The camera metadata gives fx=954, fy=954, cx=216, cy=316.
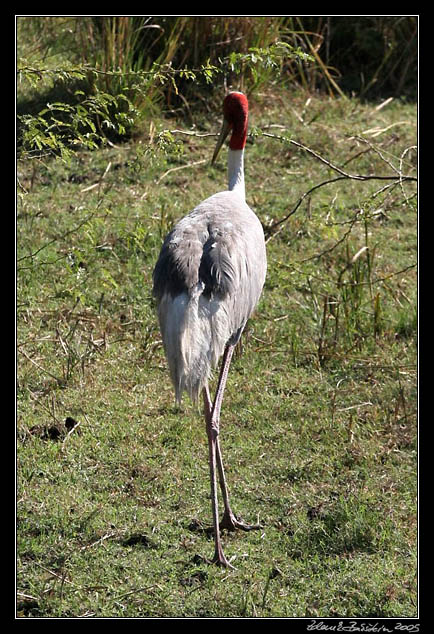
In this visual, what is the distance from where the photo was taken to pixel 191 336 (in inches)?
178

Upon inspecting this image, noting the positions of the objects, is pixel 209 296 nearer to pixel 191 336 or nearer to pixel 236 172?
pixel 191 336

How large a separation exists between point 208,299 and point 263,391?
5.61ft

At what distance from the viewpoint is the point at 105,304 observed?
7016 mm

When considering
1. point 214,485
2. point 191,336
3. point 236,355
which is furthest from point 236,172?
point 214,485

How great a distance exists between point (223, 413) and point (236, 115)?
1.88 meters

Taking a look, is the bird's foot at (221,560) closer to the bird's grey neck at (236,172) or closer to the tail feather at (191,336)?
Answer: the tail feather at (191,336)

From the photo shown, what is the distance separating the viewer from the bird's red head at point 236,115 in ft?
19.6

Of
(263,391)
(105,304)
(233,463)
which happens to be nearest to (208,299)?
(233,463)

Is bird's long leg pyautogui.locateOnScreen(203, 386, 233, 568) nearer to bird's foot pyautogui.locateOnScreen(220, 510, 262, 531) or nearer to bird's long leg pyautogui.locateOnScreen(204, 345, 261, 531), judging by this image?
bird's long leg pyautogui.locateOnScreen(204, 345, 261, 531)

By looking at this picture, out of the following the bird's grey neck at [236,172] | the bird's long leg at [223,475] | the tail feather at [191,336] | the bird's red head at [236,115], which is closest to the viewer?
the tail feather at [191,336]

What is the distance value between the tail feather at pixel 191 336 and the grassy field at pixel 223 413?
0.86m

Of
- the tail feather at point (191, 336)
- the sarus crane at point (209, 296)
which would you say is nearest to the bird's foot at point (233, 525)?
the sarus crane at point (209, 296)

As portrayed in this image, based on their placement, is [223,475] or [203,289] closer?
[203,289]

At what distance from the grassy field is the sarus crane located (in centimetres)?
34
